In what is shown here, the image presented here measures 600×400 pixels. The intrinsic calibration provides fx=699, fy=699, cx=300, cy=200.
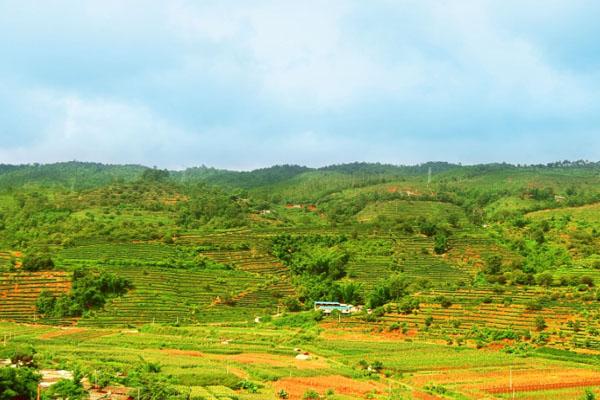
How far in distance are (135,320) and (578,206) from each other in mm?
77542

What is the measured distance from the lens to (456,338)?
49906 mm

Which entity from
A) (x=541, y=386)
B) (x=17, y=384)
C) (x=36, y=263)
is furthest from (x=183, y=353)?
(x=36, y=263)

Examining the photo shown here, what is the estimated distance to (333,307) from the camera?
63.4 meters

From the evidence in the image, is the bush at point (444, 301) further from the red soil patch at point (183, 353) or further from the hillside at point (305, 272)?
the red soil patch at point (183, 353)

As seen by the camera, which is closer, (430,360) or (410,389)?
(410,389)

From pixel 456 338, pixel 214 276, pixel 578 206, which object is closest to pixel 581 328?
pixel 456 338

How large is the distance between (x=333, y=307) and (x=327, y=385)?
87.5 ft

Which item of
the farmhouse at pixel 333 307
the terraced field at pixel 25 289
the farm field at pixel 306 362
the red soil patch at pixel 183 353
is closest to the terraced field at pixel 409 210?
the farmhouse at pixel 333 307

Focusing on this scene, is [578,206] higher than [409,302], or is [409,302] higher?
[578,206]

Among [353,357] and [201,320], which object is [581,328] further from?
[201,320]

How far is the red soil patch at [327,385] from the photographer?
115 feet

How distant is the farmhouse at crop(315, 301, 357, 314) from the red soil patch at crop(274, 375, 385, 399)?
22.7 meters

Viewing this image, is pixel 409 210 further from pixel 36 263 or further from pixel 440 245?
pixel 36 263

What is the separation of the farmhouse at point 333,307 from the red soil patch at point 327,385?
22.7 meters
